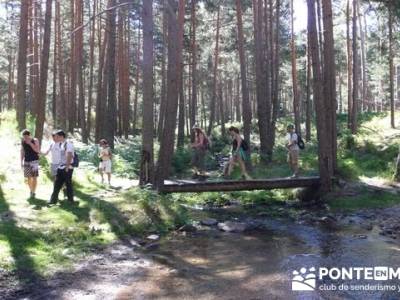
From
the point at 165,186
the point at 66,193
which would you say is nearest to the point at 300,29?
the point at 165,186

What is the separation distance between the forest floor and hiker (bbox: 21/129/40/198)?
0.61 metres

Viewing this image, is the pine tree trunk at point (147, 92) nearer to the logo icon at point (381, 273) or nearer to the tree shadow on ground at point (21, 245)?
the tree shadow on ground at point (21, 245)

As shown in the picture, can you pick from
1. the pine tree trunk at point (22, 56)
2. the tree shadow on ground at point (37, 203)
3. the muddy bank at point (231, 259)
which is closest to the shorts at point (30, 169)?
the tree shadow on ground at point (37, 203)

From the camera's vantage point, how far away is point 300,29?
38562 mm

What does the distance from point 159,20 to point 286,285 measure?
35043 mm

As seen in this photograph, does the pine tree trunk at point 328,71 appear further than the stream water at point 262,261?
Yes

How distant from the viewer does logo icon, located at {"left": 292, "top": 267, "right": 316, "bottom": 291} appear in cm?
730

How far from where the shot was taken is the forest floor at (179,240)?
24.5 ft

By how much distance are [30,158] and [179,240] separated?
4.15 m

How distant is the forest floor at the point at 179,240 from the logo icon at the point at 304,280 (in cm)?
15

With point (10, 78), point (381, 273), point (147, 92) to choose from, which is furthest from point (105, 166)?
point (10, 78)

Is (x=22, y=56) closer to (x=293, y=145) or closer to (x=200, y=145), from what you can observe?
(x=200, y=145)

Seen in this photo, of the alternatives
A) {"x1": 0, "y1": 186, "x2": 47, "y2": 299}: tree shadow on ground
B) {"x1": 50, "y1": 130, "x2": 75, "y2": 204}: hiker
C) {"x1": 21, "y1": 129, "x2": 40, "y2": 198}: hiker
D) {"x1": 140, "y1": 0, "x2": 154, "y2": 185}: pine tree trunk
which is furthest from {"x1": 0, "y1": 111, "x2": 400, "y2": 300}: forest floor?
{"x1": 140, "y1": 0, "x2": 154, "y2": 185}: pine tree trunk

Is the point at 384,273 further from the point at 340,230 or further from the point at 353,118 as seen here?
the point at 353,118
